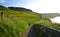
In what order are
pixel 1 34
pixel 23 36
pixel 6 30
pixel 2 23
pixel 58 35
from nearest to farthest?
pixel 58 35 → pixel 1 34 → pixel 6 30 → pixel 2 23 → pixel 23 36

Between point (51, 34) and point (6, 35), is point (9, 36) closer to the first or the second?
point (6, 35)

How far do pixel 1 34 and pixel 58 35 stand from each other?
20.6ft

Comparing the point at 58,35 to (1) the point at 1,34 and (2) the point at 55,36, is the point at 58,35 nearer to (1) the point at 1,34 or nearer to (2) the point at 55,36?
(2) the point at 55,36

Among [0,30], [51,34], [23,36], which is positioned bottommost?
[23,36]

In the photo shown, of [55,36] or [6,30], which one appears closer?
[55,36]

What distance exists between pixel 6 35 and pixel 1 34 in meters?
0.50

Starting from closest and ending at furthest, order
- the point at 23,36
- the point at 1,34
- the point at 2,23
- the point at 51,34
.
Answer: the point at 51,34 → the point at 1,34 → the point at 2,23 → the point at 23,36

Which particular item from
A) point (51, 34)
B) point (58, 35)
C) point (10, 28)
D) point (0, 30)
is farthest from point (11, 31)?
point (58, 35)

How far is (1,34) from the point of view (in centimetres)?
1202

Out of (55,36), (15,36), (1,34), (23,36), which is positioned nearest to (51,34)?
(55,36)

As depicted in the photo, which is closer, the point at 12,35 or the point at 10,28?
the point at 12,35

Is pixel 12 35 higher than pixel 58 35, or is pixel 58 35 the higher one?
pixel 58 35

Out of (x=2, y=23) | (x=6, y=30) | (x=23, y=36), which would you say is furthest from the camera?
(x=23, y=36)

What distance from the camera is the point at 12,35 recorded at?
1311cm
